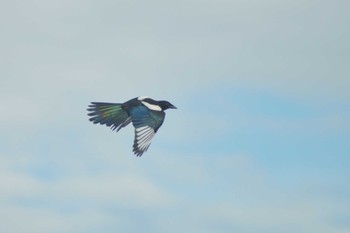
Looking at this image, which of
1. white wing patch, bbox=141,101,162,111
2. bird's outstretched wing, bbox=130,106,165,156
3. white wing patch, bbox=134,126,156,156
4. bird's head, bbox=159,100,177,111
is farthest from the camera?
bird's head, bbox=159,100,177,111

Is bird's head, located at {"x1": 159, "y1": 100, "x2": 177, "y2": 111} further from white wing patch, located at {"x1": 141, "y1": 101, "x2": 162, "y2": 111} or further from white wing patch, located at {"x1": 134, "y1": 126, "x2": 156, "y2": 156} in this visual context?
white wing patch, located at {"x1": 134, "y1": 126, "x2": 156, "y2": 156}

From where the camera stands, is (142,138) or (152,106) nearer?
(142,138)

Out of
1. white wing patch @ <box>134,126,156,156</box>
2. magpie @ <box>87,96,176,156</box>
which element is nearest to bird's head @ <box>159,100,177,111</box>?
magpie @ <box>87,96,176,156</box>

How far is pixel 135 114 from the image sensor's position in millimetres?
52250

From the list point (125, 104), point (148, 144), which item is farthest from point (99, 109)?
point (148, 144)

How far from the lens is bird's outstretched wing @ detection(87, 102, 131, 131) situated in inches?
2082

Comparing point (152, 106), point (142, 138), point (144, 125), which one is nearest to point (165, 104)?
point (152, 106)

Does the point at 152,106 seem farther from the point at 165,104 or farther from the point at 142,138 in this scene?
the point at 142,138

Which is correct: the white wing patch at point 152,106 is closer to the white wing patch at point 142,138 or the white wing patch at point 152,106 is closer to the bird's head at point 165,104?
the bird's head at point 165,104

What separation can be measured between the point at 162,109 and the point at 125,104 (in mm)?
1793

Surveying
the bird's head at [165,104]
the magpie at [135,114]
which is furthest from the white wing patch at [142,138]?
the bird's head at [165,104]

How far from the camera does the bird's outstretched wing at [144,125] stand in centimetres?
4903

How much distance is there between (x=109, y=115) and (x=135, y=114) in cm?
158

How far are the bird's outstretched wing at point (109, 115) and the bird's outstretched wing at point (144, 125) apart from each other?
66 cm
